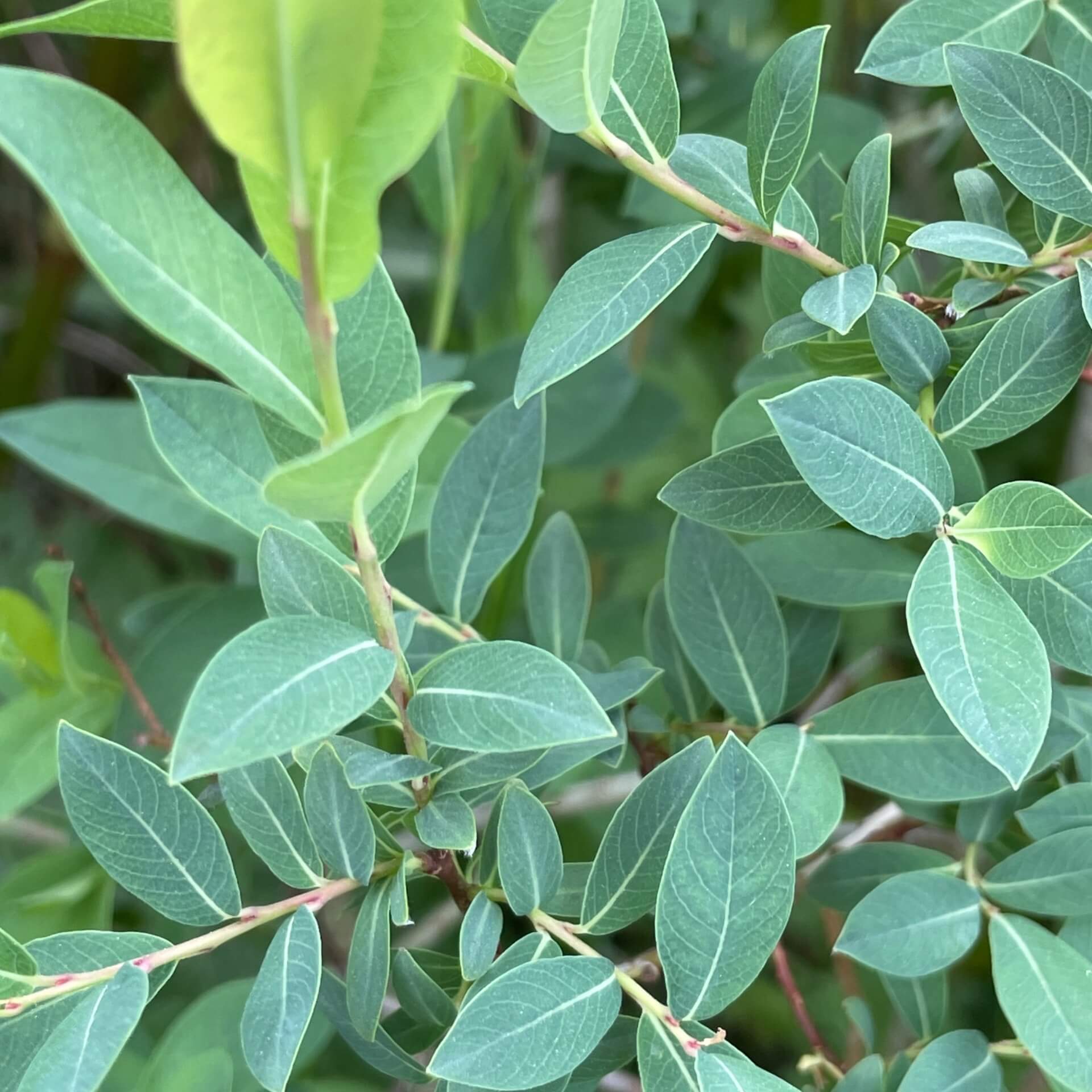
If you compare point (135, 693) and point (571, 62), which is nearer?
point (571, 62)

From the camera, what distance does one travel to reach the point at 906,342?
1.03 ft

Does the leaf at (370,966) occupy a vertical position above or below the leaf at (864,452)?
below

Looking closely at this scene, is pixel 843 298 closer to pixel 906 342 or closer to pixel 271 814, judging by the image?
pixel 906 342

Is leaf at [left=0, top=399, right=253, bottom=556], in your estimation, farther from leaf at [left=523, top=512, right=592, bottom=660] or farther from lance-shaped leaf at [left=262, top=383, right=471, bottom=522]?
lance-shaped leaf at [left=262, top=383, right=471, bottom=522]

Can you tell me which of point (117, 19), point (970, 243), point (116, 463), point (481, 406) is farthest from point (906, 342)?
point (116, 463)

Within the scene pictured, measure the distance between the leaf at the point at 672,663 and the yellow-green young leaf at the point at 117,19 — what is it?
270mm

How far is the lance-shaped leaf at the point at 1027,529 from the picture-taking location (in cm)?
27

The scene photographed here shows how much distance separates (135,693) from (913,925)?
0.39m

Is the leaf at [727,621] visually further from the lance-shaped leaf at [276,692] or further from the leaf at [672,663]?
the lance-shaped leaf at [276,692]

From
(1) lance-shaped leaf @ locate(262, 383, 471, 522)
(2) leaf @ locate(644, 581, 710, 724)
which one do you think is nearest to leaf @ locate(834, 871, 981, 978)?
(2) leaf @ locate(644, 581, 710, 724)

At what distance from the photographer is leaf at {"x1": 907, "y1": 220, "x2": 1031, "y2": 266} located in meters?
0.30

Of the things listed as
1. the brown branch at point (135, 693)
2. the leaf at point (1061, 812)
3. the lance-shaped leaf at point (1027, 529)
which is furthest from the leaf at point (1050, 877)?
the brown branch at point (135, 693)

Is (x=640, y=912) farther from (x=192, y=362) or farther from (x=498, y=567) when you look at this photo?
(x=192, y=362)

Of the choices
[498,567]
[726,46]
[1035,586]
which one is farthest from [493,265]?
[1035,586]
